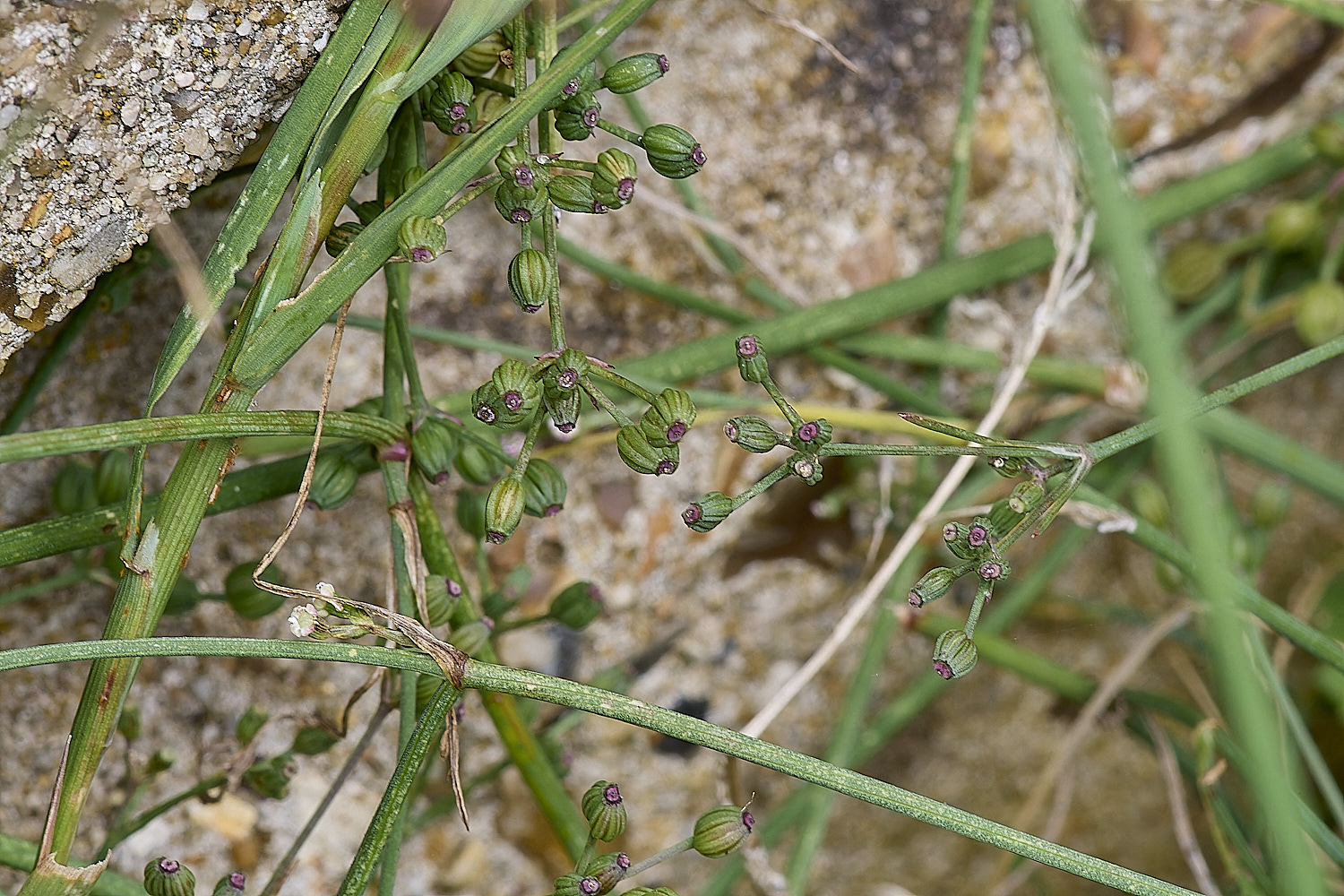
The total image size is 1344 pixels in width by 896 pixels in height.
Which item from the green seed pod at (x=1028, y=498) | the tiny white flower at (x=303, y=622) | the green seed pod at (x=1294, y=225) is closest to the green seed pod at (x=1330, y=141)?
the green seed pod at (x=1294, y=225)

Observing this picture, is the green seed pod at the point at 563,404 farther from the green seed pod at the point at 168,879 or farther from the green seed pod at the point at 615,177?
the green seed pod at the point at 168,879

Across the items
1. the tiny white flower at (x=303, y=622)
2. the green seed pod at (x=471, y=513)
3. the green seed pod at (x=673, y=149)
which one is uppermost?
the green seed pod at (x=673, y=149)

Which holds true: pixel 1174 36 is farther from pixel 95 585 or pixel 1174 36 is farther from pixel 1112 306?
pixel 95 585

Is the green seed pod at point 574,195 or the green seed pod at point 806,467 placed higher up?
the green seed pod at point 574,195

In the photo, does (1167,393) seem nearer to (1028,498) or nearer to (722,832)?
(1028,498)

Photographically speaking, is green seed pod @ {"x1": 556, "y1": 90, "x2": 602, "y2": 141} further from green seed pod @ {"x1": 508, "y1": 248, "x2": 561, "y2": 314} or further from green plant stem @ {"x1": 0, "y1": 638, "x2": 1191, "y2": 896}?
green plant stem @ {"x1": 0, "y1": 638, "x2": 1191, "y2": 896}

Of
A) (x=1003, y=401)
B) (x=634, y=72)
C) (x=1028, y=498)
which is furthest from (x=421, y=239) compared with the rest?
(x=1003, y=401)

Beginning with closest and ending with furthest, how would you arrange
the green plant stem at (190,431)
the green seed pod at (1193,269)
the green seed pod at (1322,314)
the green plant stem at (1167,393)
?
the green plant stem at (1167,393)
the green plant stem at (190,431)
the green seed pod at (1322,314)
the green seed pod at (1193,269)
